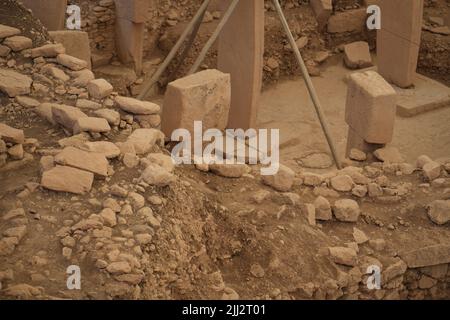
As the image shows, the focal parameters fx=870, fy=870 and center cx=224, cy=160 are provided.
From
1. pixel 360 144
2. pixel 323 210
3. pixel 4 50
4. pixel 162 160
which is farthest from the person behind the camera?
pixel 360 144

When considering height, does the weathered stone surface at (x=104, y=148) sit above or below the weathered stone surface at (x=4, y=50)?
below

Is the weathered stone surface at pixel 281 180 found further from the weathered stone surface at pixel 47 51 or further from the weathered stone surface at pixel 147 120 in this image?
the weathered stone surface at pixel 47 51

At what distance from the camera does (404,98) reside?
37.4ft

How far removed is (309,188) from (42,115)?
2321 millimetres

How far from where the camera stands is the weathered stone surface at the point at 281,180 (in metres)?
7.21

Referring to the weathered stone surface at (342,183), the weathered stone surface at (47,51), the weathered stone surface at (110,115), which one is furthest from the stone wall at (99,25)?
the weathered stone surface at (342,183)

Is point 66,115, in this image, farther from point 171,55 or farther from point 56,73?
point 171,55

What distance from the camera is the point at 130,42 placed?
11.3 meters

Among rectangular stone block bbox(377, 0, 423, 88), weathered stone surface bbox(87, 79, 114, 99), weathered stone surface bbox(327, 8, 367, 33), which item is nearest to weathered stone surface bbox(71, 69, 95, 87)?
weathered stone surface bbox(87, 79, 114, 99)

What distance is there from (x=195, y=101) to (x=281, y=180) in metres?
1.41

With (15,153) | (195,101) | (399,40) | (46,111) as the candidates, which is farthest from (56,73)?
(399,40)

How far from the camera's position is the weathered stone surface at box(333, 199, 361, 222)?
23.3 ft

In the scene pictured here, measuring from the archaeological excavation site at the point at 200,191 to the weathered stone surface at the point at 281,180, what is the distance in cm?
2

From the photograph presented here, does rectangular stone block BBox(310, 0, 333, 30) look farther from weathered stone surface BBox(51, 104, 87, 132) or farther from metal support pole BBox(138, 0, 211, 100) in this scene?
weathered stone surface BBox(51, 104, 87, 132)
